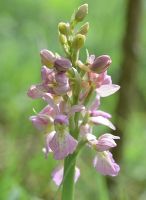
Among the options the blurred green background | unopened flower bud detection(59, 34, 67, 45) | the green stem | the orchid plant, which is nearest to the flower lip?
the orchid plant

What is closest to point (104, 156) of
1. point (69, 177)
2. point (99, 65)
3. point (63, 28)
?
point (69, 177)

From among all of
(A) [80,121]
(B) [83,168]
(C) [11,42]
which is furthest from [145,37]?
(A) [80,121]

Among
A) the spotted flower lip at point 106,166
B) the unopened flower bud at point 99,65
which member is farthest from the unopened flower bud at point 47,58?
the spotted flower lip at point 106,166

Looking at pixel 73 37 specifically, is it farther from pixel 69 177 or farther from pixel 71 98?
pixel 69 177

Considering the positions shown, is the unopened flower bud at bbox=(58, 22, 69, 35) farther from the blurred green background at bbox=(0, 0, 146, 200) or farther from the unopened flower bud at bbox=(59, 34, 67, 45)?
the blurred green background at bbox=(0, 0, 146, 200)

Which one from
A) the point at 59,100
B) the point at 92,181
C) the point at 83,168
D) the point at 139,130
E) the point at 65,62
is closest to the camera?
the point at 65,62

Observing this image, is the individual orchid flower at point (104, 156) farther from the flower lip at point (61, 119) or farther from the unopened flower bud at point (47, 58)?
the unopened flower bud at point (47, 58)

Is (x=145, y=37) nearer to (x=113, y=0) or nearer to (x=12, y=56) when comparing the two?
(x=113, y=0)
